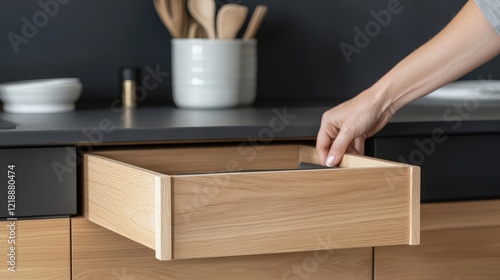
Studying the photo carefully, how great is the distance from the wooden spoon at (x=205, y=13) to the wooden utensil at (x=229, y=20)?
0.05 feet

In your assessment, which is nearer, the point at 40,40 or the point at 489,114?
the point at 489,114

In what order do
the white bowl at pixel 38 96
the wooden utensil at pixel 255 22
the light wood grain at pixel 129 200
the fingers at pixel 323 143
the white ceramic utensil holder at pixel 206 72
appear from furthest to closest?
the wooden utensil at pixel 255 22
the white ceramic utensil holder at pixel 206 72
the white bowl at pixel 38 96
the fingers at pixel 323 143
the light wood grain at pixel 129 200

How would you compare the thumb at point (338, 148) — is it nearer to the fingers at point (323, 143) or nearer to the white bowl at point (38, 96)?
the fingers at point (323, 143)

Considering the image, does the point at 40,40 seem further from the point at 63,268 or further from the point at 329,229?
the point at 329,229

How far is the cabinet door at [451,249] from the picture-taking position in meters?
1.63

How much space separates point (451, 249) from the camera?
5.43 feet

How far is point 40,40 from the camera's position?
200 cm

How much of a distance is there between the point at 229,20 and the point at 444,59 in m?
0.57

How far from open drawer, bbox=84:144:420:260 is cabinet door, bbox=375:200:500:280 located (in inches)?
11.6

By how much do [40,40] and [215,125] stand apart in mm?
650

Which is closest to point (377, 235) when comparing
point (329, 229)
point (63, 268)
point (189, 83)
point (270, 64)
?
point (329, 229)

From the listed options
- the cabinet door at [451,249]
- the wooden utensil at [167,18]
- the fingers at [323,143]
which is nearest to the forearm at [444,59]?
the fingers at [323,143]

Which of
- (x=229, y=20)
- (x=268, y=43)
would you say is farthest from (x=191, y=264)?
(x=268, y=43)

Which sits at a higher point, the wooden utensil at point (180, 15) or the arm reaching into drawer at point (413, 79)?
the wooden utensil at point (180, 15)
